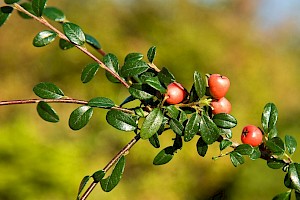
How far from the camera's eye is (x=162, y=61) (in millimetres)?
4395

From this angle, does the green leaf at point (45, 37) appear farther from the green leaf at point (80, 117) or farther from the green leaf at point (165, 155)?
the green leaf at point (165, 155)

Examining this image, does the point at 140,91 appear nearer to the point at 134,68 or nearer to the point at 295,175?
the point at 134,68

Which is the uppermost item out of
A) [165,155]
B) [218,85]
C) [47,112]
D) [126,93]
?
[126,93]

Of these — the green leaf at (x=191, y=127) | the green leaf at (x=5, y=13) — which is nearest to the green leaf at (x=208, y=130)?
the green leaf at (x=191, y=127)

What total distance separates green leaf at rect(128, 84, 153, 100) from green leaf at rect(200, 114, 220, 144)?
0.27 ft

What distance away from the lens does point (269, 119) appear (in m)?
0.79

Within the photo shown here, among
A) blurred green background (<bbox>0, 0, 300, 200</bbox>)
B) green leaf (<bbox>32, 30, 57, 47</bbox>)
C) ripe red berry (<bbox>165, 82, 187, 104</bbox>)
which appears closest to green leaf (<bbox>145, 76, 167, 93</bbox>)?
ripe red berry (<bbox>165, 82, 187, 104</bbox>)

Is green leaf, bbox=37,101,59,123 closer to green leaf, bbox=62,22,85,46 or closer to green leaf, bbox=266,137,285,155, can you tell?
green leaf, bbox=62,22,85,46

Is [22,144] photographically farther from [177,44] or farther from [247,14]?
[247,14]

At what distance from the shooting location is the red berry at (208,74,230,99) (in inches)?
26.9

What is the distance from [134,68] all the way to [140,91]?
0.13 ft

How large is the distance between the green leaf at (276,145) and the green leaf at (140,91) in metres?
0.20

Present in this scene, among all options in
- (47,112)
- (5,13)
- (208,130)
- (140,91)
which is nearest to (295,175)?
(208,130)

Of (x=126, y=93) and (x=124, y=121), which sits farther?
(x=126, y=93)
